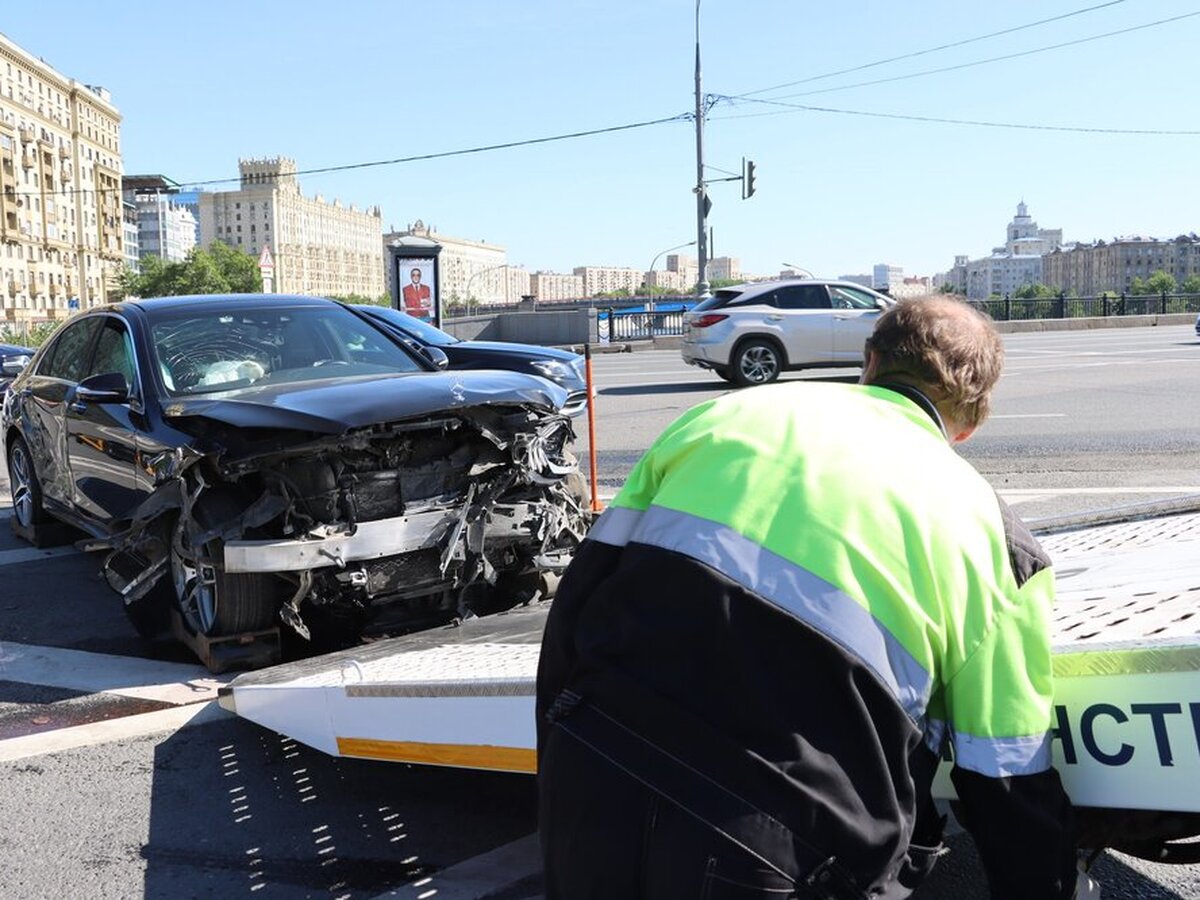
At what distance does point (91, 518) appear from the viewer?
6.27 m

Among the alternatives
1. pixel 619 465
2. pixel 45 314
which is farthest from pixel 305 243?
pixel 619 465

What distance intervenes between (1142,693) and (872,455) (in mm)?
794

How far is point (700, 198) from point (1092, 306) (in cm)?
1605

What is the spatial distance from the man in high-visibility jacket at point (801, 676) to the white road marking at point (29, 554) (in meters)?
6.62

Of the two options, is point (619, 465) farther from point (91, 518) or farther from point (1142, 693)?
point (1142, 693)

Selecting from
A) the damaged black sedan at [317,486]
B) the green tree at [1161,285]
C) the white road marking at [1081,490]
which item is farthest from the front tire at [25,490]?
the green tree at [1161,285]

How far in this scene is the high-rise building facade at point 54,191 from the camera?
10806cm

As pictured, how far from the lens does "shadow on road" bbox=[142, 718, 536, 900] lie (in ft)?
10.2

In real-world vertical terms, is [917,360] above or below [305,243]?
below

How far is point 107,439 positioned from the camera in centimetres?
579

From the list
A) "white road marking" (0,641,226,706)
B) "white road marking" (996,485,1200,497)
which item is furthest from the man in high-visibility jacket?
"white road marking" (996,485,1200,497)

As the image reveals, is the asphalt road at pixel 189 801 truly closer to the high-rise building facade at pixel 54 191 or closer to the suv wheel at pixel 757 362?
the suv wheel at pixel 757 362

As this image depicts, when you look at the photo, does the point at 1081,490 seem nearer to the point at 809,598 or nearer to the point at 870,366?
the point at 870,366

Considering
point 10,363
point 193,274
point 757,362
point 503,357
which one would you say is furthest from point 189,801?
point 193,274
